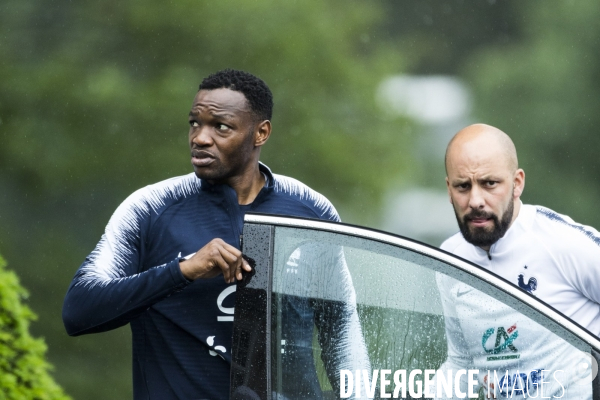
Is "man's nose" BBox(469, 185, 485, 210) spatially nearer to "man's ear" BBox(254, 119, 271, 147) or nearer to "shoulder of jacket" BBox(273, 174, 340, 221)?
"shoulder of jacket" BBox(273, 174, 340, 221)

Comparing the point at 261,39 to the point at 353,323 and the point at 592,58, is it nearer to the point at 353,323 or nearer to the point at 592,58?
the point at 592,58

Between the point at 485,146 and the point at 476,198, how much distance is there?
0.63ft

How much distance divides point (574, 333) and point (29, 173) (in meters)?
4.30

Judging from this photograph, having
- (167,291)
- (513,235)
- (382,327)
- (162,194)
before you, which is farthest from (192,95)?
(382,327)

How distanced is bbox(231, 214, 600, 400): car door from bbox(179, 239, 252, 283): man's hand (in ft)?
0.10

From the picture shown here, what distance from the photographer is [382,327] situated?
6.15 feet

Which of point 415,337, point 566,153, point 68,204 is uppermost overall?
point 566,153

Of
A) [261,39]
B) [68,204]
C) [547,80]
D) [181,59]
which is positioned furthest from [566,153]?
[68,204]

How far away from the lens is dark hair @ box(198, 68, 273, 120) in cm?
255

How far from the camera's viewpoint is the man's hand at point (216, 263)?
6.28 ft

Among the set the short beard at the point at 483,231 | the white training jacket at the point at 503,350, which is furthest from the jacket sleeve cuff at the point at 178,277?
the short beard at the point at 483,231

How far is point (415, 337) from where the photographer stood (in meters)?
1.87

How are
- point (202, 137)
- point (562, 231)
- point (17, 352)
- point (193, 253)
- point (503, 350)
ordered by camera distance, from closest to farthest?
point (503, 350)
point (193, 253)
point (202, 137)
point (562, 231)
point (17, 352)

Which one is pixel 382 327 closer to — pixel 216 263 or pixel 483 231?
pixel 216 263
